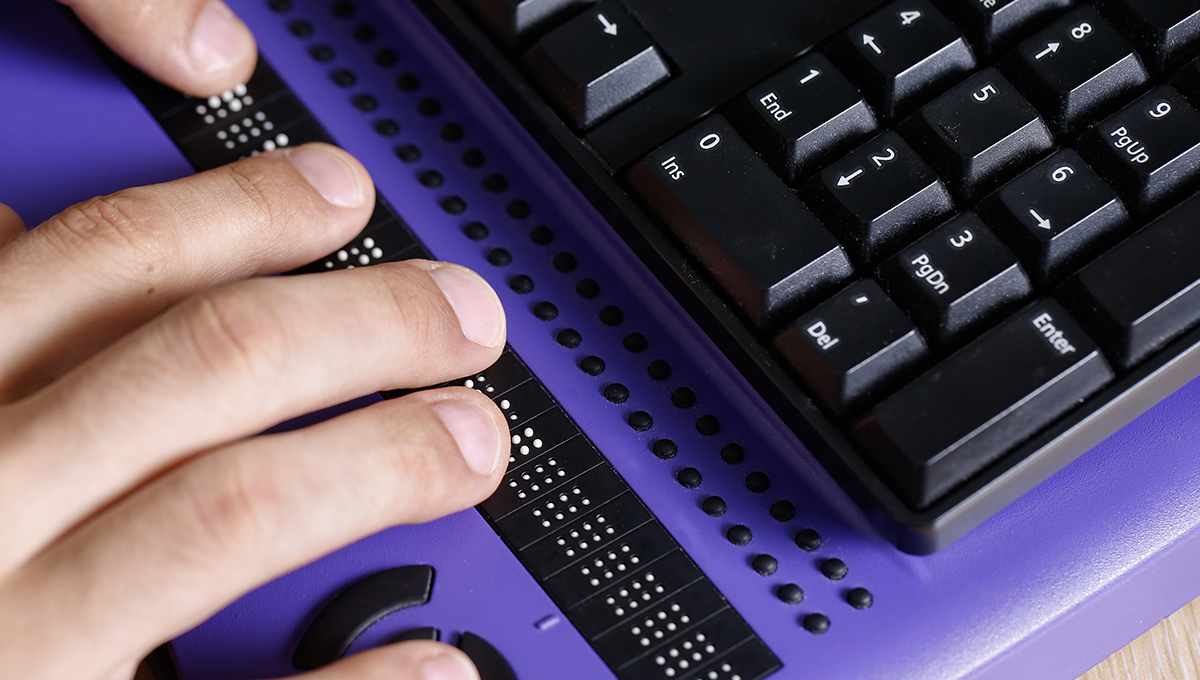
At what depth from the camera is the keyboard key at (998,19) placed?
46cm

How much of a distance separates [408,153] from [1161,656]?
1.34ft

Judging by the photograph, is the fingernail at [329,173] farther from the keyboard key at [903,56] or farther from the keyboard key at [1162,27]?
the keyboard key at [1162,27]

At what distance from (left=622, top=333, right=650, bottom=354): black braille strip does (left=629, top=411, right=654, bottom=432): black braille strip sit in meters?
0.03

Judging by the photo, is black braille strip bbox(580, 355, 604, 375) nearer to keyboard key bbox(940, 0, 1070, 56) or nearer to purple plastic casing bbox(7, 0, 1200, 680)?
purple plastic casing bbox(7, 0, 1200, 680)

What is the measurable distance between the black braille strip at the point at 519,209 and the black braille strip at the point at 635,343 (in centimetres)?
8

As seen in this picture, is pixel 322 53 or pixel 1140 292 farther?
pixel 322 53

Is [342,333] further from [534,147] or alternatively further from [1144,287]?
[1144,287]

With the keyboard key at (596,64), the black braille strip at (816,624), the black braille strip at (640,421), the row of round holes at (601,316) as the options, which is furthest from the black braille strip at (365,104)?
the black braille strip at (816,624)

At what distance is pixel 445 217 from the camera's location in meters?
0.52

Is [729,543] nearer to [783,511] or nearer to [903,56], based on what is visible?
[783,511]

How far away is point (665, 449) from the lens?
1.49ft

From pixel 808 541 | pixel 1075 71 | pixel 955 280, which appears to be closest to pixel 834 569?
pixel 808 541

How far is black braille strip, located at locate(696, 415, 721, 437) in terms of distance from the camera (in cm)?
46

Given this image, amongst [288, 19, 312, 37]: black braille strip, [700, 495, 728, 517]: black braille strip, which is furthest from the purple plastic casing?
[288, 19, 312, 37]: black braille strip
